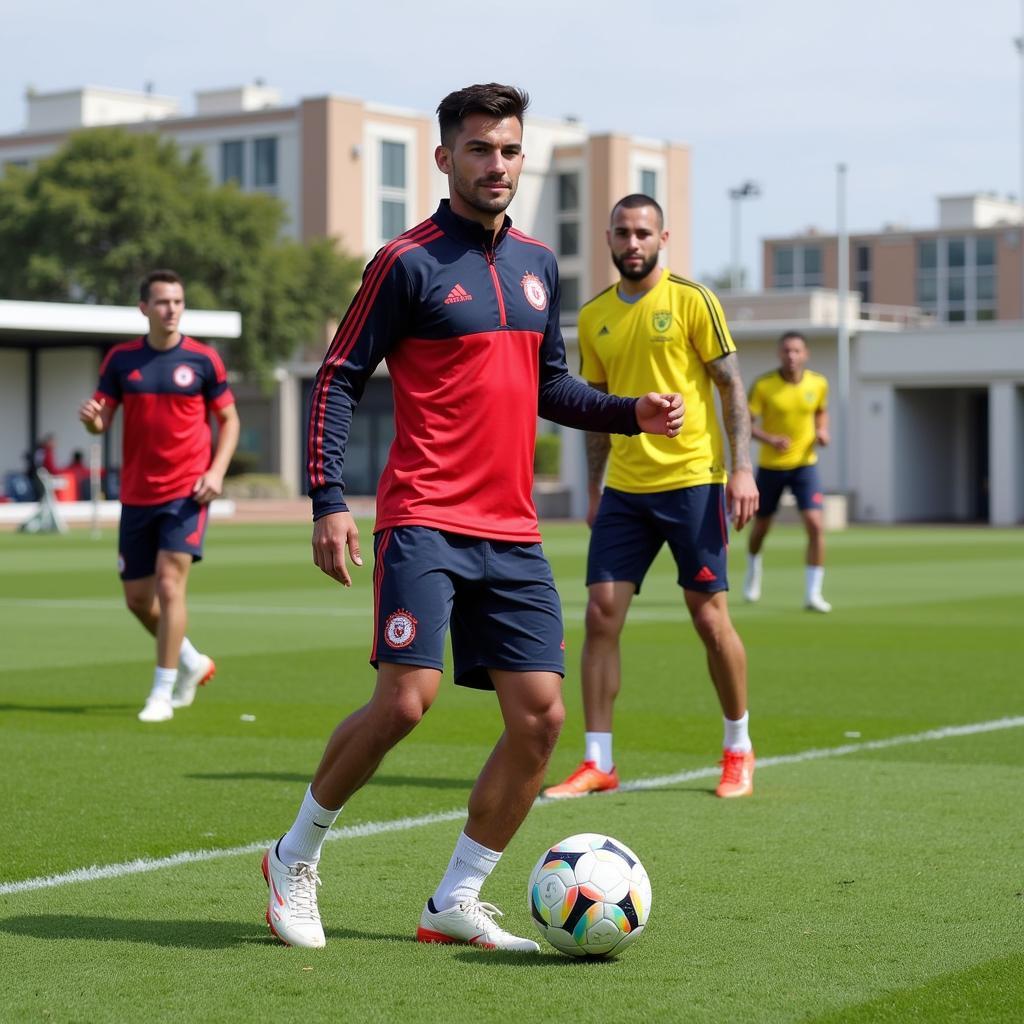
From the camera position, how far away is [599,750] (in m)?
8.12

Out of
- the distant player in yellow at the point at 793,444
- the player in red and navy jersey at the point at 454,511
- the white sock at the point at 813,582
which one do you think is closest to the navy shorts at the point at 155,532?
the player in red and navy jersey at the point at 454,511

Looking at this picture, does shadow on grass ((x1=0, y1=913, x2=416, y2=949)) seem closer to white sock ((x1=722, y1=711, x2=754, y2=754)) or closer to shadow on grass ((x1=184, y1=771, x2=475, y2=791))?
shadow on grass ((x1=184, y1=771, x2=475, y2=791))

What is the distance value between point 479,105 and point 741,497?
2.85m

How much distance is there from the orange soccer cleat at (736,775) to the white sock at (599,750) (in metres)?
0.48

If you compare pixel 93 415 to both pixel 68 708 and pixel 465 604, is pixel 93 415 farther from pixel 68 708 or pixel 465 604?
pixel 465 604

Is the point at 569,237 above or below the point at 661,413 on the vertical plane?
above

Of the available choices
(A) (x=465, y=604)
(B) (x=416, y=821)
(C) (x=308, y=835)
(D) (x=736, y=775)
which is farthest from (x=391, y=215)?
(C) (x=308, y=835)

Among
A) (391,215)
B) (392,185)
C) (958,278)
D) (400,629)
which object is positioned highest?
(392,185)

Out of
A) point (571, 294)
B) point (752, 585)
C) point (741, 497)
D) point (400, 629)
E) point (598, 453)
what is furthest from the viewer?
point (571, 294)

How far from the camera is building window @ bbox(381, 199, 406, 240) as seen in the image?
3319 inches

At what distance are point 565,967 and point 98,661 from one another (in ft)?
29.4

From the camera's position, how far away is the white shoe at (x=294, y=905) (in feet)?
17.3

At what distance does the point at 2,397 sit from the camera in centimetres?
4697

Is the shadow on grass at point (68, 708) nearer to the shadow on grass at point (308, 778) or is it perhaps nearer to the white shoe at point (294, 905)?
the shadow on grass at point (308, 778)
